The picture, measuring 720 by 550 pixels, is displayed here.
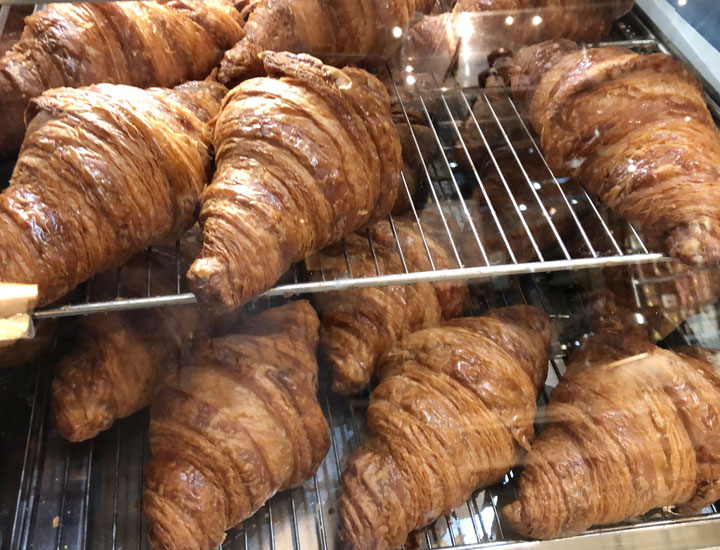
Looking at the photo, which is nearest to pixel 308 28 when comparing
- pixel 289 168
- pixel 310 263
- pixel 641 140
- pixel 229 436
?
pixel 289 168

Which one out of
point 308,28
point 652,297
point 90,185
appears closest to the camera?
point 90,185

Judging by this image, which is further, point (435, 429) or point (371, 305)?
point (371, 305)

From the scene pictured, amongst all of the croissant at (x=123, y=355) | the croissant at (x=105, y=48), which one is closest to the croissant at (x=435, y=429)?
the croissant at (x=123, y=355)

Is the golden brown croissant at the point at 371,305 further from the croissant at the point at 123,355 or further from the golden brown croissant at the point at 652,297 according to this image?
the golden brown croissant at the point at 652,297

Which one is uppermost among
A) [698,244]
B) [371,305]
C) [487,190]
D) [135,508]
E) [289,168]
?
[487,190]

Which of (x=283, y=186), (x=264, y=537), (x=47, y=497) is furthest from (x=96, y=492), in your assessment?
(x=283, y=186)

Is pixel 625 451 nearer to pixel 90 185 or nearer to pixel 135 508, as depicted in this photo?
pixel 135 508

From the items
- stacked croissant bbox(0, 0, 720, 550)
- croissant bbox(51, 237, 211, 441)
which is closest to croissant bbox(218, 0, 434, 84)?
stacked croissant bbox(0, 0, 720, 550)

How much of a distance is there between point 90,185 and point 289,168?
0.35 meters

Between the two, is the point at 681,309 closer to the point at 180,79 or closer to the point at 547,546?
the point at 547,546

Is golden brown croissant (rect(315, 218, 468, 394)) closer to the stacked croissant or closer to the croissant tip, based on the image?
the stacked croissant

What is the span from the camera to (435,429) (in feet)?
3.91

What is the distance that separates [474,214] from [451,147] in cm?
27

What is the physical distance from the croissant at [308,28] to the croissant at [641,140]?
45 cm
